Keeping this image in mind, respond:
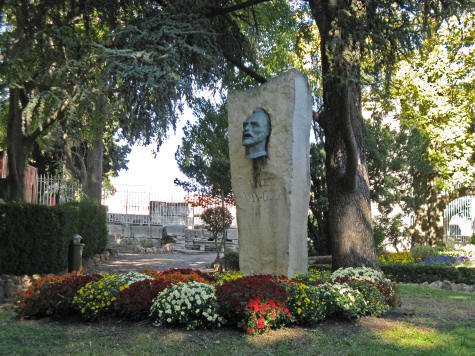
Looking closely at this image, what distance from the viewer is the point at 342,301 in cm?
564

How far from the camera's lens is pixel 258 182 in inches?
310

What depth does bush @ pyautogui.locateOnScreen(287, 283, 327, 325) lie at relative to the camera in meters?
5.35

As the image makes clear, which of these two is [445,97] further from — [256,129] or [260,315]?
[260,315]

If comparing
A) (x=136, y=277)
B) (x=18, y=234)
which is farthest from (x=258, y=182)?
(x=18, y=234)

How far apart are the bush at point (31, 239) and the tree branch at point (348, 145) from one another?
257 inches

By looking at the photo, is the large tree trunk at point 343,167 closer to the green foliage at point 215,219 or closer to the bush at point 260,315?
the bush at point 260,315

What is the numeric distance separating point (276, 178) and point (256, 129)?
0.95 metres

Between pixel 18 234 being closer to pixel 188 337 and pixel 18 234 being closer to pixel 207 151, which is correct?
pixel 188 337

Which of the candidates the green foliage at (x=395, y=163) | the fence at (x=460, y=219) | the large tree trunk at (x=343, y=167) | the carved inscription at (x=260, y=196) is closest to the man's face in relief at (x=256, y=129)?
the carved inscription at (x=260, y=196)

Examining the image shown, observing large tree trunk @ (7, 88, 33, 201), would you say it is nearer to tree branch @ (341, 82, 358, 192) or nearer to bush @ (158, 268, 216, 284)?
bush @ (158, 268, 216, 284)

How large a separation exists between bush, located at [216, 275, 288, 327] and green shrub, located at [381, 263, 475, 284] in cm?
664

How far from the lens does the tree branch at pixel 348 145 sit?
7.05 metres

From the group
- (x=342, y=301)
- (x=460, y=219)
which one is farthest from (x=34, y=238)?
(x=460, y=219)

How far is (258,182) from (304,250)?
4.88 ft
